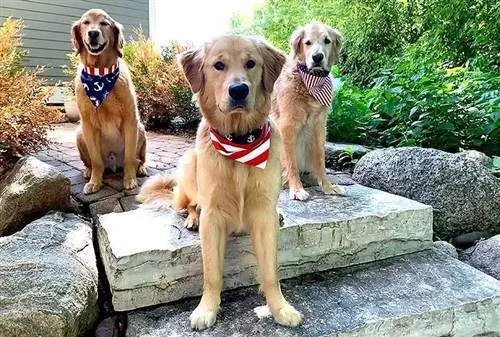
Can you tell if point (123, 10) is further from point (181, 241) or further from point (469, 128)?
point (181, 241)

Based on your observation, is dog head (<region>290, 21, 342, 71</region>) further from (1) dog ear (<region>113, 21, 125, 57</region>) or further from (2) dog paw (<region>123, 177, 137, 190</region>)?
(2) dog paw (<region>123, 177, 137, 190</region>)

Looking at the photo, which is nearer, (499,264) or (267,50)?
(267,50)

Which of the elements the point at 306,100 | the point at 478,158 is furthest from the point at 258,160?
the point at 478,158

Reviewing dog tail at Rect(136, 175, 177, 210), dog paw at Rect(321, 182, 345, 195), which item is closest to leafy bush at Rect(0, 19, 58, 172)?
dog tail at Rect(136, 175, 177, 210)

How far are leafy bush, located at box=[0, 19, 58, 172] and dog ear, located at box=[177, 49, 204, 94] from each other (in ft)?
6.95

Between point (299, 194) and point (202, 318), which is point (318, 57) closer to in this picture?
point (299, 194)

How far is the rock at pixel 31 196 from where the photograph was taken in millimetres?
2803

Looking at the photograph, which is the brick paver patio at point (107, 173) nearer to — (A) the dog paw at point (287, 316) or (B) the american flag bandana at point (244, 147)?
(B) the american flag bandana at point (244, 147)

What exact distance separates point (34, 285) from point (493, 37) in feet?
18.7

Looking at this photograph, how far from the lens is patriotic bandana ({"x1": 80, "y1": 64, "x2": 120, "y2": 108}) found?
320 centimetres

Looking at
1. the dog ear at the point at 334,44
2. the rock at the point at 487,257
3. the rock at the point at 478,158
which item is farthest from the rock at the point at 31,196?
the rock at the point at 478,158

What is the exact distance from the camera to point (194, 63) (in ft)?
6.66

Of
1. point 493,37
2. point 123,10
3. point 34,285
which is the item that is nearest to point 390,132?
point 493,37

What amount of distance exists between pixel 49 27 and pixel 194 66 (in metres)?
7.57
